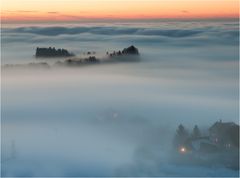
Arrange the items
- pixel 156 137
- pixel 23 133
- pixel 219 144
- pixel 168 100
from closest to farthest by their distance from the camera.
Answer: pixel 219 144, pixel 156 137, pixel 23 133, pixel 168 100

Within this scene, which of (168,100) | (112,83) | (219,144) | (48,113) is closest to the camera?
(219,144)

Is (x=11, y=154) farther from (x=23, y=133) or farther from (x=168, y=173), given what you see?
(x=168, y=173)

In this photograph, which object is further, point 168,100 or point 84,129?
point 168,100

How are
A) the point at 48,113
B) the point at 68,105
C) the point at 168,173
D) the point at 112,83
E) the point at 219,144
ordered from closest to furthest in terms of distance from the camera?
the point at 168,173
the point at 219,144
the point at 48,113
the point at 68,105
the point at 112,83

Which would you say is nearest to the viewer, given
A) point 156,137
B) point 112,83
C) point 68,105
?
point 156,137

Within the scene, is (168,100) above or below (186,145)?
below

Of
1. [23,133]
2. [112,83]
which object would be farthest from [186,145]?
[112,83]

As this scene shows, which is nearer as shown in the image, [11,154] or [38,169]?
[38,169]

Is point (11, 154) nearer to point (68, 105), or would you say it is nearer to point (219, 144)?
point (219, 144)

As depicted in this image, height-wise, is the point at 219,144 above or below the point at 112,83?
above

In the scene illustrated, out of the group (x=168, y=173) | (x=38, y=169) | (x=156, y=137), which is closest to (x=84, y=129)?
(x=156, y=137)
